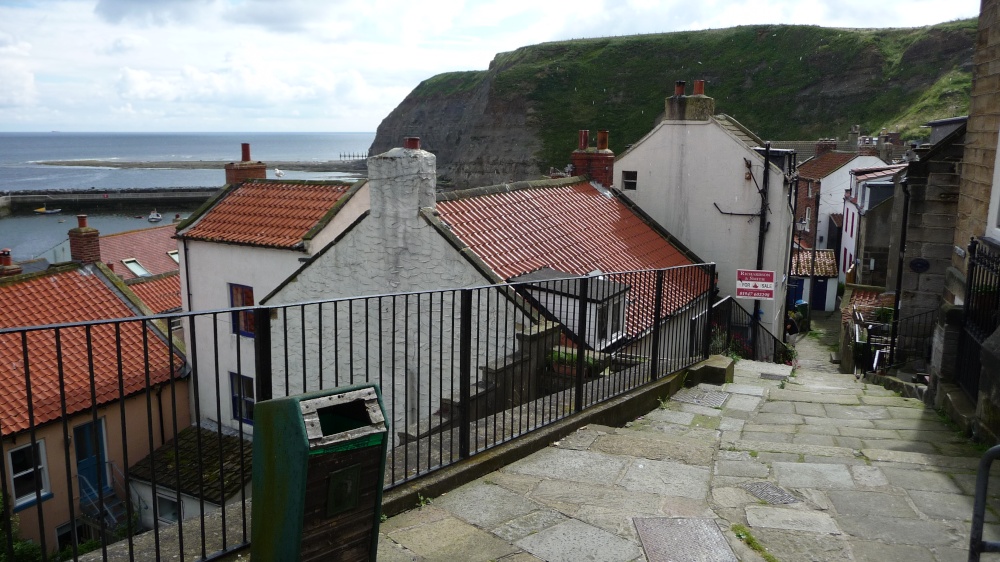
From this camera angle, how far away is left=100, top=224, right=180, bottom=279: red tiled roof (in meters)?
29.1

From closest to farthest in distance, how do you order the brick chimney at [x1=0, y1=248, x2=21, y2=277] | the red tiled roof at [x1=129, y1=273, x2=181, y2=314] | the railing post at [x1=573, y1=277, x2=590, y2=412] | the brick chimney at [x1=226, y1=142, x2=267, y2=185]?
the railing post at [x1=573, y1=277, x2=590, y2=412] < the brick chimney at [x1=0, y1=248, x2=21, y2=277] < the brick chimney at [x1=226, y1=142, x2=267, y2=185] < the red tiled roof at [x1=129, y1=273, x2=181, y2=314]

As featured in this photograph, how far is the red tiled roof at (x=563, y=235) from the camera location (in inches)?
530

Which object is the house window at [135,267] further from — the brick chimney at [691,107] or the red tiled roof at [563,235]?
the brick chimney at [691,107]

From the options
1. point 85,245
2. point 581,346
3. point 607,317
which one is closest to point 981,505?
point 581,346

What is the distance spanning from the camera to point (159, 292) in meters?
23.2

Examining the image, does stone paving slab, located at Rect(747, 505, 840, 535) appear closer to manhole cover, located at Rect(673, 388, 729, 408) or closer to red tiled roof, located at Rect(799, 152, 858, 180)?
manhole cover, located at Rect(673, 388, 729, 408)

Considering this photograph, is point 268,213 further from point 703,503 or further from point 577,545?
point 577,545

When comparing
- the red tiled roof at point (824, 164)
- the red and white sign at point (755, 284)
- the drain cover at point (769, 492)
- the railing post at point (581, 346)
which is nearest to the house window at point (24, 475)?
the railing post at point (581, 346)

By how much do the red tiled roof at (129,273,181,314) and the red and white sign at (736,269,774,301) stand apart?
53.9 feet

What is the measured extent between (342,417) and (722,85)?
360 feet

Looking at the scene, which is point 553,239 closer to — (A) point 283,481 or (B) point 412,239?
(B) point 412,239

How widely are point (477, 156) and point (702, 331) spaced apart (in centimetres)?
10371

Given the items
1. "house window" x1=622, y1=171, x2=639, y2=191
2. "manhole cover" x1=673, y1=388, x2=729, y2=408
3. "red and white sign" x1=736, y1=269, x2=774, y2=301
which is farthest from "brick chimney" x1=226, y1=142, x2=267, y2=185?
"manhole cover" x1=673, y1=388, x2=729, y2=408

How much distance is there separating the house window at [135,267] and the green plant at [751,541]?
29112mm
